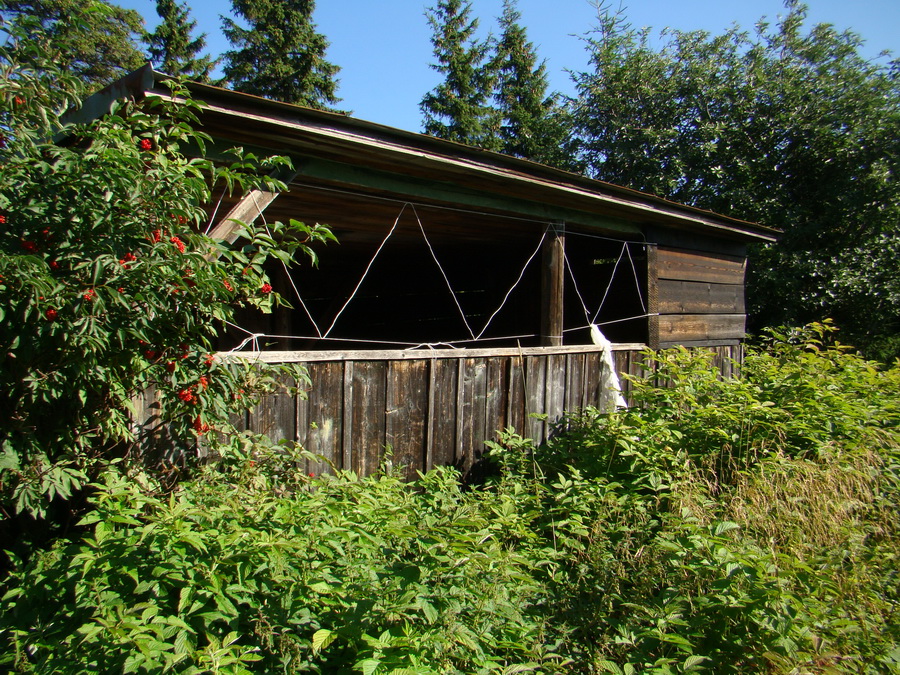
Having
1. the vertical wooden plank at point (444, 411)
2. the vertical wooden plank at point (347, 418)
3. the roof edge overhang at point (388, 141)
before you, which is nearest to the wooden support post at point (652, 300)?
the roof edge overhang at point (388, 141)

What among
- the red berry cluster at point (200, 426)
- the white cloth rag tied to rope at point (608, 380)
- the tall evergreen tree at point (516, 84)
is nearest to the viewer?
the red berry cluster at point (200, 426)

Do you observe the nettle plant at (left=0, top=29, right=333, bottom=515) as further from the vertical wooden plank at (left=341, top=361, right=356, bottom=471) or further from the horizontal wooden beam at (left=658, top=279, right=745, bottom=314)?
the horizontal wooden beam at (left=658, top=279, right=745, bottom=314)

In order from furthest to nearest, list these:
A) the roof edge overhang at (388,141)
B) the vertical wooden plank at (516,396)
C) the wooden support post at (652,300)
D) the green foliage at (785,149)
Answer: the green foliage at (785,149) → the wooden support post at (652,300) → the vertical wooden plank at (516,396) → the roof edge overhang at (388,141)

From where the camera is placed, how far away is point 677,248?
663cm

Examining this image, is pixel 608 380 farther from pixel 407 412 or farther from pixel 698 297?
pixel 698 297

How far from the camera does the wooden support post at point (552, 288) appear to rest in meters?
5.13

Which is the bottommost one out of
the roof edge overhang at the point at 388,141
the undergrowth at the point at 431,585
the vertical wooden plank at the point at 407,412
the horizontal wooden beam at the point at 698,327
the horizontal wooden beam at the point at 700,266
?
the undergrowth at the point at 431,585

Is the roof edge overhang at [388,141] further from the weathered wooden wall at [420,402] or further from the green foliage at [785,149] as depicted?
the green foliage at [785,149]

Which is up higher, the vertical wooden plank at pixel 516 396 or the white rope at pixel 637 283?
the white rope at pixel 637 283

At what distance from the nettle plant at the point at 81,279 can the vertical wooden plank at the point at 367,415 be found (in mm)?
1265

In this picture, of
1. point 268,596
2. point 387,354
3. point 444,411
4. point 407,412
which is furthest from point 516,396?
point 268,596

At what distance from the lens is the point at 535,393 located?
15.5ft

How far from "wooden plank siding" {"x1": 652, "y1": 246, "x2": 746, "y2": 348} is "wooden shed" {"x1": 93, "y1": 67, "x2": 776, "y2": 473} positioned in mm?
24

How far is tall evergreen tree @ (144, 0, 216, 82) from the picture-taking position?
18328 mm
